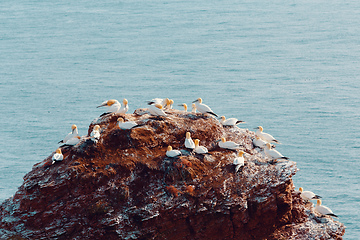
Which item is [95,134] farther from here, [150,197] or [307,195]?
[307,195]

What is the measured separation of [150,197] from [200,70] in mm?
48092

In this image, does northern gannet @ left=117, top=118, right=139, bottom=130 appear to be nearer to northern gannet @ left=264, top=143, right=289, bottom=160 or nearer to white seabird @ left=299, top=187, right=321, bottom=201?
northern gannet @ left=264, top=143, right=289, bottom=160

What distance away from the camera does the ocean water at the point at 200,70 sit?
47406mm

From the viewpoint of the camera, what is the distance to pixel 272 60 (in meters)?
74.8

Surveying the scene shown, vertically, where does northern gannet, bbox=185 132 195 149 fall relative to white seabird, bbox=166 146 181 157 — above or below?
above

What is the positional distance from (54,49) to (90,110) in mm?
29359

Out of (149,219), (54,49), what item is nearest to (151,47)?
(54,49)

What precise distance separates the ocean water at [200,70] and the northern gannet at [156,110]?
17.0m

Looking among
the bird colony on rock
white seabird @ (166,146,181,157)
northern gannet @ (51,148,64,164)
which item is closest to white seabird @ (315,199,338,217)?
the bird colony on rock

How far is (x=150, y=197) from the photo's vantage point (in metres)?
23.1

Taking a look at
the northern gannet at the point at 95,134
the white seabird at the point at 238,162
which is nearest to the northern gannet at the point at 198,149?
the white seabird at the point at 238,162

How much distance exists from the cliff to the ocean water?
12.7 meters

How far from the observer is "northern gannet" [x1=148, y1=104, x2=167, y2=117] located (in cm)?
2547

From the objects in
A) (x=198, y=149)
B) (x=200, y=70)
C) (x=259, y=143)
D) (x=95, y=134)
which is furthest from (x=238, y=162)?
(x=200, y=70)
